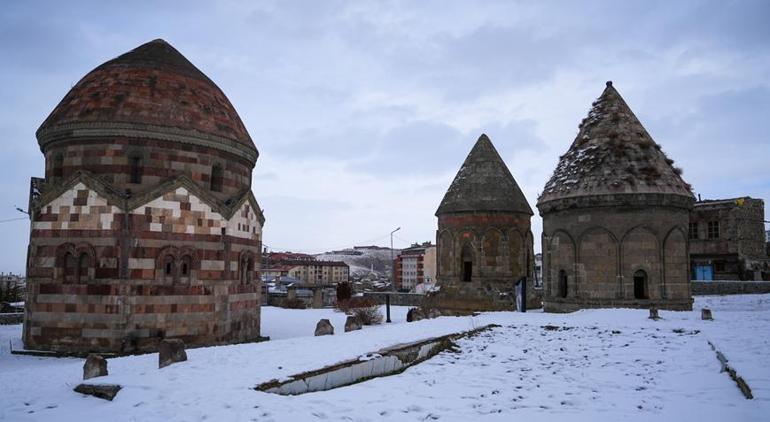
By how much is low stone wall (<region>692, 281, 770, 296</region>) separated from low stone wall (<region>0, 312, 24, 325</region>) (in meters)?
34.5

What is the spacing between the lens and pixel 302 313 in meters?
30.6

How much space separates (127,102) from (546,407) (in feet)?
51.1

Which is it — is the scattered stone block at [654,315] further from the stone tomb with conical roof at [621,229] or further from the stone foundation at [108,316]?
the stone foundation at [108,316]

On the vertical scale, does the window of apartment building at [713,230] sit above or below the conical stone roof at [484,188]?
below

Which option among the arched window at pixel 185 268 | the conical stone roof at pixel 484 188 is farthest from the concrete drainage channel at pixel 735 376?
the conical stone roof at pixel 484 188

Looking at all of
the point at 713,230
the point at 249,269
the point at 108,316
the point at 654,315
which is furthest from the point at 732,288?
the point at 108,316

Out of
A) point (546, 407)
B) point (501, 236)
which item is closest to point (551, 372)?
point (546, 407)

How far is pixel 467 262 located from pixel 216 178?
48.2 feet

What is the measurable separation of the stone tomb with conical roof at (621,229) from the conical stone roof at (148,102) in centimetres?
1241

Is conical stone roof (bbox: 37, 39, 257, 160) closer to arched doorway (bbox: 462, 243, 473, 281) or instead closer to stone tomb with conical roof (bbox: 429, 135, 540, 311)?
stone tomb with conical roof (bbox: 429, 135, 540, 311)

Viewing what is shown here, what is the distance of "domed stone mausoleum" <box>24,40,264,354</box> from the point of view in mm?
15898

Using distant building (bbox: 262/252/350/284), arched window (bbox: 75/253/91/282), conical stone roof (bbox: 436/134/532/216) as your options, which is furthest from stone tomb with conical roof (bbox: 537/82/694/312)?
distant building (bbox: 262/252/350/284)

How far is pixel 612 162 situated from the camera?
20641 millimetres

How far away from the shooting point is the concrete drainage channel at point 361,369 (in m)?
8.23
